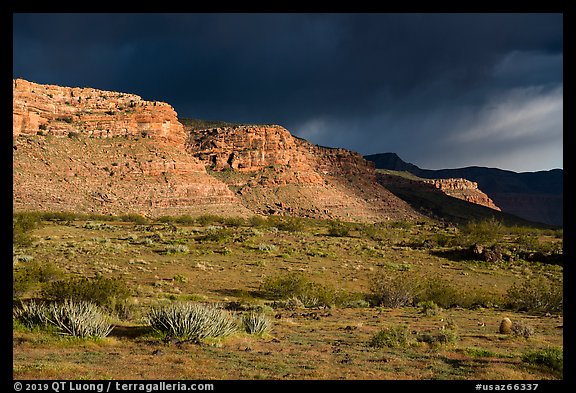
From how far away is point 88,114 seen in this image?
79.5m

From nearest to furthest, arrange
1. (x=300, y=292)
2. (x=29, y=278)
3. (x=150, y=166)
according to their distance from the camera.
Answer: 1. (x=29, y=278)
2. (x=300, y=292)
3. (x=150, y=166)

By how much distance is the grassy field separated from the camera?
23.4ft

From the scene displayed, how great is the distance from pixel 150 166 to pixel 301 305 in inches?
2639

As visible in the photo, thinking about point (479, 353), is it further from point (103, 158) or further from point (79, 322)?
point (103, 158)

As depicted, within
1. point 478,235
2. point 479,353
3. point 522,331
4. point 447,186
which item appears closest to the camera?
point 479,353

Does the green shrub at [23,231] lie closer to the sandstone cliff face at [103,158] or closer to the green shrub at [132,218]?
the green shrub at [132,218]

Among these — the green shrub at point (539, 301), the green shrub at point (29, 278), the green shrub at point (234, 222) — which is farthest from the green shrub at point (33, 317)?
the green shrub at point (234, 222)

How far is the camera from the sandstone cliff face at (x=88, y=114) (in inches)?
2840

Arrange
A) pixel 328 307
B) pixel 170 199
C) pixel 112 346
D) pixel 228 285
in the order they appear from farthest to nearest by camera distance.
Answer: pixel 170 199, pixel 228 285, pixel 328 307, pixel 112 346

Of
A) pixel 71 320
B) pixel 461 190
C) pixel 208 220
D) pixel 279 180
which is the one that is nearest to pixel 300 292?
pixel 71 320
